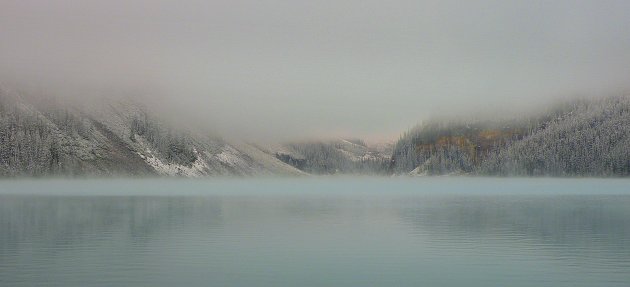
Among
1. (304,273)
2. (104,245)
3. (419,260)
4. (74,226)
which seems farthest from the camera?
(74,226)

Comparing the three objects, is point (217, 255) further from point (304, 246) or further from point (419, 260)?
point (419, 260)

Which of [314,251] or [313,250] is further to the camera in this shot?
[313,250]

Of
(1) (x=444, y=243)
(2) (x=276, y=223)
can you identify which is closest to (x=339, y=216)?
(2) (x=276, y=223)

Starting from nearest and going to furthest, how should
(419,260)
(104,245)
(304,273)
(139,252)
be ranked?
(304,273)
(419,260)
(139,252)
(104,245)

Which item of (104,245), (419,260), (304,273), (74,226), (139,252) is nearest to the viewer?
(304,273)

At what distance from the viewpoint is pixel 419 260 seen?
4509 cm

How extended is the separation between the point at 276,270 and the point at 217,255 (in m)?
7.70

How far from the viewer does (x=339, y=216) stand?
84.2 metres

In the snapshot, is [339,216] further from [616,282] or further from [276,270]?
[616,282]

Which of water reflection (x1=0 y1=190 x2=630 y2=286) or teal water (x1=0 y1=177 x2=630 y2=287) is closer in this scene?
teal water (x1=0 y1=177 x2=630 y2=287)

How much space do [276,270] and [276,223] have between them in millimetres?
32124

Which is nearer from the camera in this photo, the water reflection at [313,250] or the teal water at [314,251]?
the teal water at [314,251]

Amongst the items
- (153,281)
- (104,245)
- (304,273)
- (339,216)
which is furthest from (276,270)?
(339,216)

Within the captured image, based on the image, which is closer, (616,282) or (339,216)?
(616,282)
